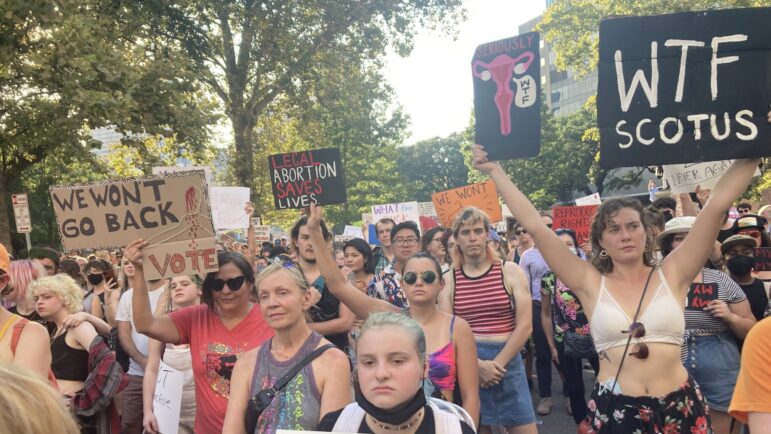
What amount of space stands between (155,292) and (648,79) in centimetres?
420

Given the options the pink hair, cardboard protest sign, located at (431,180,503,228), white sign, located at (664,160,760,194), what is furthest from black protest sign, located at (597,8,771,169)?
cardboard protest sign, located at (431,180,503,228)

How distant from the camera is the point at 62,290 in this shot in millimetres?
4898

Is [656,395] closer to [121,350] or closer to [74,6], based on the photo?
[121,350]

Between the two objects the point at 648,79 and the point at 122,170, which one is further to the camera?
the point at 122,170

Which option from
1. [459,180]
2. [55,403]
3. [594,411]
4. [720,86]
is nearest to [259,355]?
[594,411]

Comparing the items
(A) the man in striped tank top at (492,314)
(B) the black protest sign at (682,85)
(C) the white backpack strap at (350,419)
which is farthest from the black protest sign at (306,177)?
(C) the white backpack strap at (350,419)

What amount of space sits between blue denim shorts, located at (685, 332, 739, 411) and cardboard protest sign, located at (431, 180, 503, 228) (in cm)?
648

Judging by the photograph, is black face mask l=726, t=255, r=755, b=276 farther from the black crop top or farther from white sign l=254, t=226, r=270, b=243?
white sign l=254, t=226, r=270, b=243

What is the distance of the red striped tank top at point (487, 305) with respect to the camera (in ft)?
16.1

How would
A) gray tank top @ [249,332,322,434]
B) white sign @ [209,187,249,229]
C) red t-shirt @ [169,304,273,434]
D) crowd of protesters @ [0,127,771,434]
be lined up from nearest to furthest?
crowd of protesters @ [0,127,771,434]
gray tank top @ [249,332,322,434]
red t-shirt @ [169,304,273,434]
white sign @ [209,187,249,229]

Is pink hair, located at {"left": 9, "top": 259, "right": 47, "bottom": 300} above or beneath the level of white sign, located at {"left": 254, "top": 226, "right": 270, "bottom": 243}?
above

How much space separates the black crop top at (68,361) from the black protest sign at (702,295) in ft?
13.5

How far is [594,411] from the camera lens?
338 centimetres

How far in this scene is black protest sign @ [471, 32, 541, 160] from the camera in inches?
159
